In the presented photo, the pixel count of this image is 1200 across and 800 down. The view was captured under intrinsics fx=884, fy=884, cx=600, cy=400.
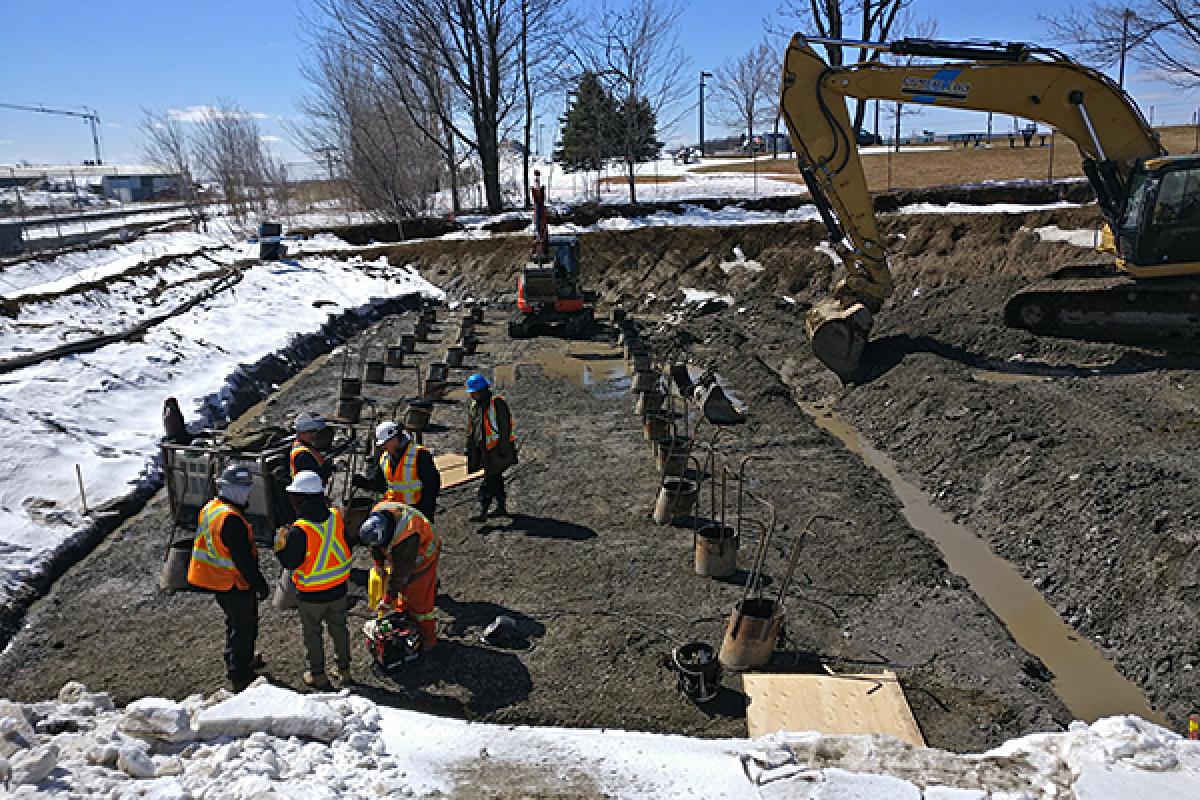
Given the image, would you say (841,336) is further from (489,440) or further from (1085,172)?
(489,440)

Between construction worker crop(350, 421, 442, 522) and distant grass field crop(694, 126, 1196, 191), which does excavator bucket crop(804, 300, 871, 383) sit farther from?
distant grass field crop(694, 126, 1196, 191)

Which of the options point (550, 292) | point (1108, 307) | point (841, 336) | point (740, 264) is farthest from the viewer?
point (740, 264)

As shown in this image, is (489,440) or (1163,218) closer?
(489,440)

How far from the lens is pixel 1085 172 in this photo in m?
13.4

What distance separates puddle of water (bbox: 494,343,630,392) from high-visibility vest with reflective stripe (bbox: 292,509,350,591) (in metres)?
9.91

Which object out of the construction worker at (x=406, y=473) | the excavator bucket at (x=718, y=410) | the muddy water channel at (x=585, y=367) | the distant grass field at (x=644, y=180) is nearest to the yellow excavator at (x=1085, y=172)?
the excavator bucket at (x=718, y=410)

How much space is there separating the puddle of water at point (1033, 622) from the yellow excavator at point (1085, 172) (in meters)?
5.05

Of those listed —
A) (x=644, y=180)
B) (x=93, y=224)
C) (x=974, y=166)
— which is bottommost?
(x=93, y=224)

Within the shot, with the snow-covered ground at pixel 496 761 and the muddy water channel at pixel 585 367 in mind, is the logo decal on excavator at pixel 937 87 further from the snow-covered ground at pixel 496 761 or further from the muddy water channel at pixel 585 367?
the snow-covered ground at pixel 496 761

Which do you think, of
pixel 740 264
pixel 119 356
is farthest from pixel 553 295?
pixel 119 356

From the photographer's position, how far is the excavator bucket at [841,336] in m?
14.8

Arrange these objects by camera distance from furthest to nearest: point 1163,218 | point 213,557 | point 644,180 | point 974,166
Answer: point 644,180 → point 974,166 → point 1163,218 → point 213,557

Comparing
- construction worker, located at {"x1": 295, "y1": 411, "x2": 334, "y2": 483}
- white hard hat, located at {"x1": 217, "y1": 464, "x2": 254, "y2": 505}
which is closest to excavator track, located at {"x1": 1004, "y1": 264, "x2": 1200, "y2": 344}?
construction worker, located at {"x1": 295, "y1": 411, "x2": 334, "y2": 483}

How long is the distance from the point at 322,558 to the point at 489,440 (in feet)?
11.3
